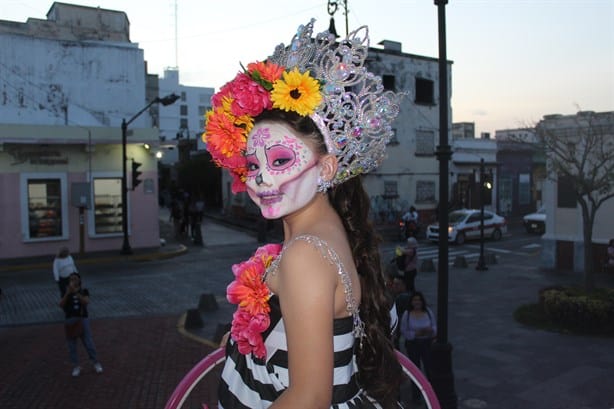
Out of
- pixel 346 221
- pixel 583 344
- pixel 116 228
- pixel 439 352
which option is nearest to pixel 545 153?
pixel 583 344

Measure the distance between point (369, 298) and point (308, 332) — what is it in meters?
0.55

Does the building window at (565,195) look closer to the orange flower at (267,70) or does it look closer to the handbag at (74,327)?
the handbag at (74,327)

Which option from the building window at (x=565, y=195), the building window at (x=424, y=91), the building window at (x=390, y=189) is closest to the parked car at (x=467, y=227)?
the building window at (x=390, y=189)

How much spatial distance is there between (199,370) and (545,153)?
1412cm

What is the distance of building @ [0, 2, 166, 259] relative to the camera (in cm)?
1991

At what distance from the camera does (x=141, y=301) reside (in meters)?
13.4

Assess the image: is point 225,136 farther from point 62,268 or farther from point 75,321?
point 62,268

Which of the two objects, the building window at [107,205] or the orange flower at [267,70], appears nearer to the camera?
the orange flower at [267,70]

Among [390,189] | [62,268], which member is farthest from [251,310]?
[390,189]

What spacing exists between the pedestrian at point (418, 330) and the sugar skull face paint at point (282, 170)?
206 inches

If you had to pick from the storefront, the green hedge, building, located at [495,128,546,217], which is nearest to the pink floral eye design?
the green hedge

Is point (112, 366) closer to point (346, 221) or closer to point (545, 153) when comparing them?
point (346, 221)

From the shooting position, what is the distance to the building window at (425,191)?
32.7 metres

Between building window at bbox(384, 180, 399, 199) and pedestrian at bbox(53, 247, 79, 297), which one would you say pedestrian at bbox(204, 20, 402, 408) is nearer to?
pedestrian at bbox(53, 247, 79, 297)
